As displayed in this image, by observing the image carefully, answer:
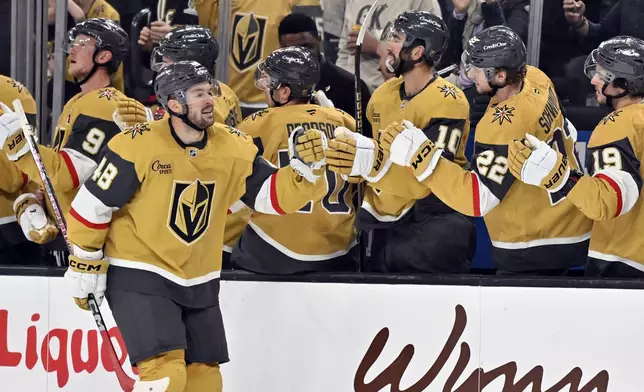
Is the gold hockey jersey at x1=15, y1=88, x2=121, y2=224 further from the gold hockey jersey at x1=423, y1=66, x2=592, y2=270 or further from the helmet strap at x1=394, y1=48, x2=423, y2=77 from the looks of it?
the gold hockey jersey at x1=423, y1=66, x2=592, y2=270

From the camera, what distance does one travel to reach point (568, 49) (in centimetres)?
499

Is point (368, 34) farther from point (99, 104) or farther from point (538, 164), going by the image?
point (538, 164)

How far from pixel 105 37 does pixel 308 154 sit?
1224mm

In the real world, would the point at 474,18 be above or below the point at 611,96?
below

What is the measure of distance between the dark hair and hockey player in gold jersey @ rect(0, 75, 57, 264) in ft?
3.61

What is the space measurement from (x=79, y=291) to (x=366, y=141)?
111cm

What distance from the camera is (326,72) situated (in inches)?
203

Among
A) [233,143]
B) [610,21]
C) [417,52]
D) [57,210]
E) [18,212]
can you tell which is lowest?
[18,212]

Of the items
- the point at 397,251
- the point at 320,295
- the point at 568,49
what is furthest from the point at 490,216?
the point at 568,49

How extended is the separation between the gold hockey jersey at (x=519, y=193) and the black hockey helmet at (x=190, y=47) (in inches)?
45.3

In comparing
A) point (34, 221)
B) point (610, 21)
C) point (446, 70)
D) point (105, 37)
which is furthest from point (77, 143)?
point (610, 21)

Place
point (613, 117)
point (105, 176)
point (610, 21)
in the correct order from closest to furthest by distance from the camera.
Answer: point (105, 176)
point (613, 117)
point (610, 21)

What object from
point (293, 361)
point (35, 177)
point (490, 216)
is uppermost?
point (490, 216)

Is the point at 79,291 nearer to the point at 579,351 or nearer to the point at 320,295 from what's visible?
the point at 320,295
